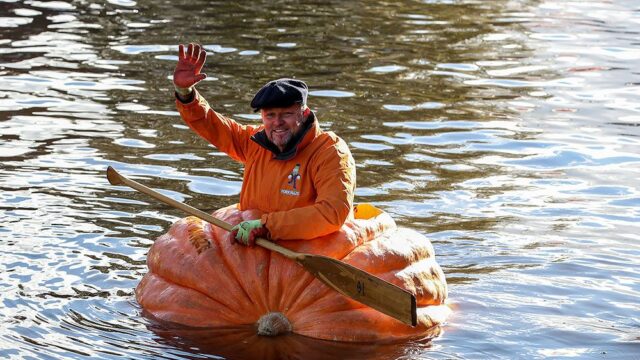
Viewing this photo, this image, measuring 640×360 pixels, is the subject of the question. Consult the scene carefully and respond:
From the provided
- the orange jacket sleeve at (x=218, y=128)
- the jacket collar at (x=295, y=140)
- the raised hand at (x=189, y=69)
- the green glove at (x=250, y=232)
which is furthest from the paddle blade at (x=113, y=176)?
the green glove at (x=250, y=232)

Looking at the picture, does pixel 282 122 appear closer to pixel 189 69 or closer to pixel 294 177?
pixel 294 177

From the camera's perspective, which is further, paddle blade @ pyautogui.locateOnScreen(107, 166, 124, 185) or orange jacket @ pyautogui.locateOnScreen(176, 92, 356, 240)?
paddle blade @ pyautogui.locateOnScreen(107, 166, 124, 185)

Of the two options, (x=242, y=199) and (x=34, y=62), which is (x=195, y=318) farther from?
(x=34, y=62)

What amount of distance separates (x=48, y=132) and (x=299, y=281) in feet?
19.1

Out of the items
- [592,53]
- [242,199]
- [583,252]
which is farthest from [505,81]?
[242,199]

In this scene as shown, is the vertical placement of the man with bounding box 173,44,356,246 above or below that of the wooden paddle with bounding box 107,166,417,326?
above

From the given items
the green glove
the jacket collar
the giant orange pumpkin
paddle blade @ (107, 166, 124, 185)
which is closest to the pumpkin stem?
the giant orange pumpkin

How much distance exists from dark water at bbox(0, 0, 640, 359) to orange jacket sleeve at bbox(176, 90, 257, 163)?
1.17m

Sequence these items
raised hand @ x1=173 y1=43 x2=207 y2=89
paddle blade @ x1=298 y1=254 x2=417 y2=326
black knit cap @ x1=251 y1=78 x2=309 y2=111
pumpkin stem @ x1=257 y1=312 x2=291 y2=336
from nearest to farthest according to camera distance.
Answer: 1. paddle blade @ x1=298 y1=254 x2=417 y2=326
2. pumpkin stem @ x1=257 y1=312 x2=291 y2=336
3. black knit cap @ x1=251 y1=78 x2=309 y2=111
4. raised hand @ x1=173 y1=43 x2=207 y2=89

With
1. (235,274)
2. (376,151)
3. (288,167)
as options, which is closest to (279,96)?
(288,167)

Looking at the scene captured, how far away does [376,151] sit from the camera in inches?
491

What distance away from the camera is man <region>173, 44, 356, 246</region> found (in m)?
7.91

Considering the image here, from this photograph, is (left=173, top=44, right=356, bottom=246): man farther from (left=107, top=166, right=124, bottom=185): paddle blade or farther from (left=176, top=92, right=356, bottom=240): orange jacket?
(left=107, top=166, right=124, bottom=185): paddle blade

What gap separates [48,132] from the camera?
509 inches
